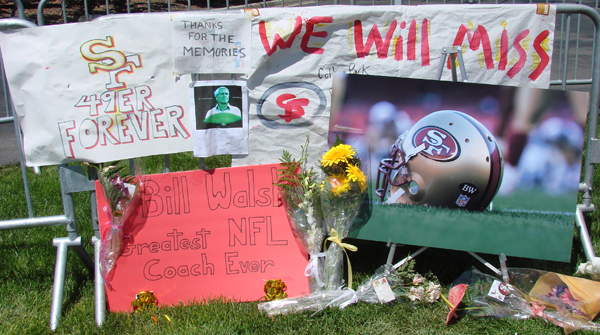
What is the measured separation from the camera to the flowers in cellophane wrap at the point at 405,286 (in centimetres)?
279

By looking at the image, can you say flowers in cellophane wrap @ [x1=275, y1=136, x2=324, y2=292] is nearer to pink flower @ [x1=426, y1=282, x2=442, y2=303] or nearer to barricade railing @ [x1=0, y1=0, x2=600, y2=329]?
pink flower @ [x1=426, y1=282, x2=442, y2=303]

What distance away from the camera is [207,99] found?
2.73 metres

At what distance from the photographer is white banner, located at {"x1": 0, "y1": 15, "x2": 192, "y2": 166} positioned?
2.55m

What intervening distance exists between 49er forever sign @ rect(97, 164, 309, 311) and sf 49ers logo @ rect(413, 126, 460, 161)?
918 millimetres

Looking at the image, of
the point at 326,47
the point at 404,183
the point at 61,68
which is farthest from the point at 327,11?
the point at 61,68

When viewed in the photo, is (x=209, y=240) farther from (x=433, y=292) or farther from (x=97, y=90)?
(x=433, y=292)

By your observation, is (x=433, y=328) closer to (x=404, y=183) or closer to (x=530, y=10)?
(x=404, y=183)

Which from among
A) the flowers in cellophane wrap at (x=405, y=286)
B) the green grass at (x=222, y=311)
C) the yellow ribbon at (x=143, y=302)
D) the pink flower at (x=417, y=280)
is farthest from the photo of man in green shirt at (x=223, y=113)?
the pink flower at (x=417, y=280)

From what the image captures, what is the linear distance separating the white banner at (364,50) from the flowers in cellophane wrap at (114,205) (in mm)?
707

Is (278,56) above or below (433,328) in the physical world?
above

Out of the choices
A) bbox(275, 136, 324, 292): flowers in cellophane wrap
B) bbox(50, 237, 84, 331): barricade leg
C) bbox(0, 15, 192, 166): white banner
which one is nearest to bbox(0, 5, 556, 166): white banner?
bbox(0, 15, 192, 166): white banner

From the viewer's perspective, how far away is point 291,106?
2920 mm

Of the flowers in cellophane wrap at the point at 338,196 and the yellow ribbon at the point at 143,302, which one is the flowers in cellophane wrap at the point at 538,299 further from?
the yellow ribbon at the point at 143,302

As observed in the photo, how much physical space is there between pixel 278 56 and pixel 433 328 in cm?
186
